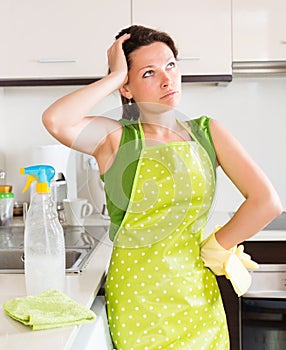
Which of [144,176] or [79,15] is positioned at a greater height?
[79,15]

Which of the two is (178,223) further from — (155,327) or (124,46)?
(124,46)

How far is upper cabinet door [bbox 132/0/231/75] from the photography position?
95.9 inches

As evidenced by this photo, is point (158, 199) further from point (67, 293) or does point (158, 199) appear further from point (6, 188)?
point (6, 188)

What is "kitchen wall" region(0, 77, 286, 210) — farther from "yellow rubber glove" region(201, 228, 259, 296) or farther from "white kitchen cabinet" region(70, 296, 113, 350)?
"white kitchen cabinet" region(70, 296, 113, 350)

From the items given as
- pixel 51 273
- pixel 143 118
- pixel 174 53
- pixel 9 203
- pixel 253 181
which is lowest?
pixel 9 203

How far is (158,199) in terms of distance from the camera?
140 centimetres

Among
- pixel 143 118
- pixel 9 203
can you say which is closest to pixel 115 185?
pixel 143 118

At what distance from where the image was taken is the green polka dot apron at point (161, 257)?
4.62 ft

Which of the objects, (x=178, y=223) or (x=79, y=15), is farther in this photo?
(x=79, y=15)

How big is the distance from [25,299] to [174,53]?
0.65m

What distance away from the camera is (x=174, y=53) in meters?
1.50

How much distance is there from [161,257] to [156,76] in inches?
15.7

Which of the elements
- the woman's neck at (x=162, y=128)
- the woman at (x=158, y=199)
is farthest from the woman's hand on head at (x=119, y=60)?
the woman's neck at (x=162, y=128)

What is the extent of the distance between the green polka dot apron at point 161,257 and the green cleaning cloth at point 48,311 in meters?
0.18
